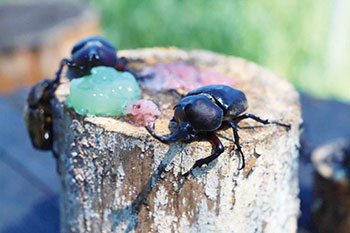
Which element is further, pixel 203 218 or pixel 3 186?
pixel 3 186

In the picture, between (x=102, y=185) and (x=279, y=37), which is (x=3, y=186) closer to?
(x=102, y=185)

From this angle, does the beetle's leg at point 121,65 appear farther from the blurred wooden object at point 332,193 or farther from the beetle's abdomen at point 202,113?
the blurred wooden object at point 332,193

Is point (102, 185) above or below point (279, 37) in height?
above

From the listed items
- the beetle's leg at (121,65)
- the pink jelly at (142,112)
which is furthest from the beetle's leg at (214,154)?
the beetle's leg at (121,65)

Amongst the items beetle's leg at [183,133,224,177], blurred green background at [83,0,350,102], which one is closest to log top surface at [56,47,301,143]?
beetle's leg at [183,133,224,177]

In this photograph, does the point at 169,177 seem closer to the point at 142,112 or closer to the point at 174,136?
the point at 174,136

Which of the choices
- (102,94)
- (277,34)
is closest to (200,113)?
(102,94)

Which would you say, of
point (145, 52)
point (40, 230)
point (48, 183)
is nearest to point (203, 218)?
point (145, 52)
